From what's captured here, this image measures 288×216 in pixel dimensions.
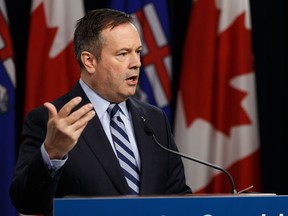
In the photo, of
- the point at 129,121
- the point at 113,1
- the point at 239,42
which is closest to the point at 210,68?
the point at 239,42

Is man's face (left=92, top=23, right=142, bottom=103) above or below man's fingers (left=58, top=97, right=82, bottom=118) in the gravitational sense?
above

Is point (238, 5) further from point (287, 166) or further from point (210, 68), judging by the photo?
point (287, 166)

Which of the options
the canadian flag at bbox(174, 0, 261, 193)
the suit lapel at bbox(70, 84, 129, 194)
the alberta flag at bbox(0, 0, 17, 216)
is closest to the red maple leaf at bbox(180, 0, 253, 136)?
the canadian flag at bbox(174, 0, 261, 193)

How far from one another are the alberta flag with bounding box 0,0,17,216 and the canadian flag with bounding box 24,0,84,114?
11 cm

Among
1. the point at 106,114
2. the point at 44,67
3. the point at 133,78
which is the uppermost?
the point at 44,67

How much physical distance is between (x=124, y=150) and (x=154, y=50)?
5.47ft

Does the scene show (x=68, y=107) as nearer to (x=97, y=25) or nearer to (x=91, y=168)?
(x=91, y=168)

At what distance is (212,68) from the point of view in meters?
4.02

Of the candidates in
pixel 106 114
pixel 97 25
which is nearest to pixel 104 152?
pixel 106 114

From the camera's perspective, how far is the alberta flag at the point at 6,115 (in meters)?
3.72

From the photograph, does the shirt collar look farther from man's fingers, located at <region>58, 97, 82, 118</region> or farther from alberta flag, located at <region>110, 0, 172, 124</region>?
alberta flag, located at <region>110, 0, 172, 124</region>

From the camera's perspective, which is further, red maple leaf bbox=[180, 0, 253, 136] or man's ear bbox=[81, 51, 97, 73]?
red maple leaf bbox=[180, 0, 253, 136]

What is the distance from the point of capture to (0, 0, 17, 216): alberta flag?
372cm

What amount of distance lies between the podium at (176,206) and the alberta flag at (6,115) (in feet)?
6.96
